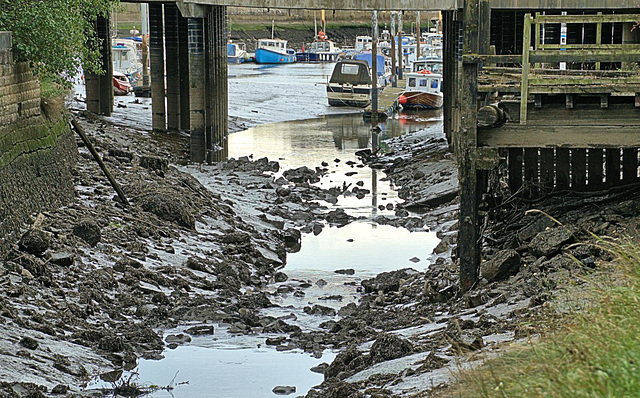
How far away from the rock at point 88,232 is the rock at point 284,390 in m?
5.37

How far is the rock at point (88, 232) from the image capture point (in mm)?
15188

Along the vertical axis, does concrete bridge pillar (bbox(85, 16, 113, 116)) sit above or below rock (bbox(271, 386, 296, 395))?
above

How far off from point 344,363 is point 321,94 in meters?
45.2

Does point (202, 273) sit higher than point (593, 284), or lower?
lower

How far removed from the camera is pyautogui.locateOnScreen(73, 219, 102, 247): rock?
1519 centimetres

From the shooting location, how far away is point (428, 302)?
13625 millimetres

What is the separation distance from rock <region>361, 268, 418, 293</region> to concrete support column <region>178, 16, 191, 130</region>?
16661 millimetres

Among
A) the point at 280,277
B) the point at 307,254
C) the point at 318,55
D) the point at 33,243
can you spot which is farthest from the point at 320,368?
the point at 318,55

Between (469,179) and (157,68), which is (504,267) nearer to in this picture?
(469,179)

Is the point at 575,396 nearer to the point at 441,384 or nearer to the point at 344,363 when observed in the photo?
the point at 441,384

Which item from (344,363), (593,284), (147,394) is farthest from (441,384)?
(147,394)

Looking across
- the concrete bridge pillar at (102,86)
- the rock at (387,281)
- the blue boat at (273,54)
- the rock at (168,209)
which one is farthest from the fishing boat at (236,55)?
the rock at (387,281)

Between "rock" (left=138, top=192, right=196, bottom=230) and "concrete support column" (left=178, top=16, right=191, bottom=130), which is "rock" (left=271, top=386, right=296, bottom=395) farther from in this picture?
"concrete support column" (left=178, top=16, right=191, bottom=130)

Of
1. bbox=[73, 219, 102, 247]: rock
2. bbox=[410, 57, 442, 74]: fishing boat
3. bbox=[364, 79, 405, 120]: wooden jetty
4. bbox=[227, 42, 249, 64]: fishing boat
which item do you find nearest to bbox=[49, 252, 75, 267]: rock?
bbox=[73, 219, 102, 247]: rock
